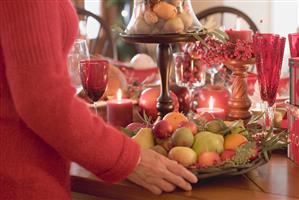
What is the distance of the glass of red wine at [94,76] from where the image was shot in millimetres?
1427

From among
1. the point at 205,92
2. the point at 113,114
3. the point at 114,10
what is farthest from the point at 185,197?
the point at 114,10

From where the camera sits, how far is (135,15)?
1578mm

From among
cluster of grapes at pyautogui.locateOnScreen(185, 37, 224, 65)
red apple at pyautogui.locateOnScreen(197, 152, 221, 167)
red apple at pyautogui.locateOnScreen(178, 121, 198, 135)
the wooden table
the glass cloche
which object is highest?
the glass cloche

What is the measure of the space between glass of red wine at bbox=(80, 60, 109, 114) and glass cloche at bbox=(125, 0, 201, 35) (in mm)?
154

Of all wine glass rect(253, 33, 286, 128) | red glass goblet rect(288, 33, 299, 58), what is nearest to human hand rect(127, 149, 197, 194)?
wine glass rect(253, 33, 286, 128)

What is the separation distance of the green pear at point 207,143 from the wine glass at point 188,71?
561 mm

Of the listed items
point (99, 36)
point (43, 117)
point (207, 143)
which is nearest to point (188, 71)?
point (207, 143)

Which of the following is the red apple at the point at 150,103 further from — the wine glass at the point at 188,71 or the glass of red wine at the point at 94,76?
the glass of red wine at the point at 94,76

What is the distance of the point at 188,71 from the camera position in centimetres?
178

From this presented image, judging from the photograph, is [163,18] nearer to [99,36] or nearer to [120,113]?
[120,113]

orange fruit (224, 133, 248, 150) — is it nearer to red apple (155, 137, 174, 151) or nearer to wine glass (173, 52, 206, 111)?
red apple (155, 137, 174, 151)

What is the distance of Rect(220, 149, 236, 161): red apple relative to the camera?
116cm

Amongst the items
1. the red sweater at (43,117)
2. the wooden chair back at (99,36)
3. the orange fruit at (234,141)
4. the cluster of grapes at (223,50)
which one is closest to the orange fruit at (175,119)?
the orange fruit at (234,141)

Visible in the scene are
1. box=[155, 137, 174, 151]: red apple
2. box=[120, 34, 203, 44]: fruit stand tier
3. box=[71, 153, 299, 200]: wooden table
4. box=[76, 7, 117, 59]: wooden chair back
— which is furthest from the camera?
box=[76, 7, 117, 59]: wooden chair back
